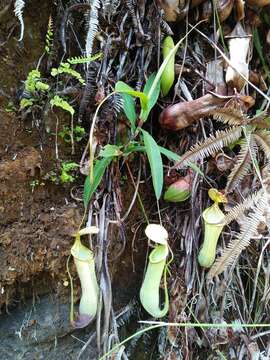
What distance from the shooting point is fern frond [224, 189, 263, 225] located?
1.32 metres

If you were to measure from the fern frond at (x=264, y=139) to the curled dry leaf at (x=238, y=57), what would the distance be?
202mm

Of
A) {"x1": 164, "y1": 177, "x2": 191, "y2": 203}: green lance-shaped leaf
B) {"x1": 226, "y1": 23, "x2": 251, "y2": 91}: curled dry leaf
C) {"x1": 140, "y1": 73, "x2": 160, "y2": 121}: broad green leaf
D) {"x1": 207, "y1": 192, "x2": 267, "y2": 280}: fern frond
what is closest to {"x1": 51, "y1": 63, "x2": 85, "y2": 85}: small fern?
{"x1": 140, "y1": 73, "x2": 160, "y2": 121}: broad green leaf

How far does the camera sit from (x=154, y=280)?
1239mm

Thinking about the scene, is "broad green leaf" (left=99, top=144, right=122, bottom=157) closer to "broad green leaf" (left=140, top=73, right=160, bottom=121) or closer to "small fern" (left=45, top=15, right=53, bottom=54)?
"broad green leaf" (left=140, top=73, right=160, bottom=121)

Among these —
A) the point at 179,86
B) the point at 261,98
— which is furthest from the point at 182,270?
the point at 261,98

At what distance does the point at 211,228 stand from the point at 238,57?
64 centimetres

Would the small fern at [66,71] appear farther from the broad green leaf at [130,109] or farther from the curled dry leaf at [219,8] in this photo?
the curled dry leaf at [219,8]

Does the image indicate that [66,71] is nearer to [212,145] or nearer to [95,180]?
[95,180]

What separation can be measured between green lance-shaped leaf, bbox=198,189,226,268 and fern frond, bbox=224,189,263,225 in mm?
20

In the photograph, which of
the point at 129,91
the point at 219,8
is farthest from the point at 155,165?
the point at 219,8

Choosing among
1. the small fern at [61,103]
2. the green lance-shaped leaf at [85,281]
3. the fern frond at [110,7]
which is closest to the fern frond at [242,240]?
the green lance-shaped leaf at [85,281]

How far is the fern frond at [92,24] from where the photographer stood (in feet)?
4.03

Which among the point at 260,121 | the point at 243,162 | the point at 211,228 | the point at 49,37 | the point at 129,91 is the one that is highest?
the point at 49,37

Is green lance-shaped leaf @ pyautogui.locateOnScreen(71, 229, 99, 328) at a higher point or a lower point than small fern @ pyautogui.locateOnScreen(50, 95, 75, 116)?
lower
